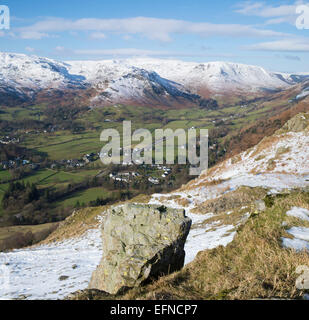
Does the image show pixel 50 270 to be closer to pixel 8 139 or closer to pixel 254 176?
pixel 254 176

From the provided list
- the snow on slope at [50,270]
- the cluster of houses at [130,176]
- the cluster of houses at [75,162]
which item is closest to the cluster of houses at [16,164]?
the cluster of houses at [75,162]

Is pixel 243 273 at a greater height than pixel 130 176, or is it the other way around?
pixel 243 273

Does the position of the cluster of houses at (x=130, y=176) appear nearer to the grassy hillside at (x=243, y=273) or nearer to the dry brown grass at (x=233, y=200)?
the dry brown grass at (x=233, y=200)

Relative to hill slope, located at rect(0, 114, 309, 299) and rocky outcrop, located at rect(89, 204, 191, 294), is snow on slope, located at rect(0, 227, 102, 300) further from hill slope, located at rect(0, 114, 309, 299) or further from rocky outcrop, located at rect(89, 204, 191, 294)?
rocky outcrop, located at rect(89, 204, 191, 294)

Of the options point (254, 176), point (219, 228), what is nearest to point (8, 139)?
point (254, 176)

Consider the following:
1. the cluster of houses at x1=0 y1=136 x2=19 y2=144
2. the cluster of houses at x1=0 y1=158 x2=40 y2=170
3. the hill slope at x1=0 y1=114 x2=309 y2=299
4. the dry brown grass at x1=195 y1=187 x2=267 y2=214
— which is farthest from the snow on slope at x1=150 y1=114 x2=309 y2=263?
the cluster of houses at x1=0 y1=136 x2=19 y2=144

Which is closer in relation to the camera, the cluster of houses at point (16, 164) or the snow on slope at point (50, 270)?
the snow on slope at point (50, 270)

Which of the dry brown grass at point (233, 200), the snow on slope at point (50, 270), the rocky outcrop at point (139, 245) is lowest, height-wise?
the snow on slope at point (50, 270)

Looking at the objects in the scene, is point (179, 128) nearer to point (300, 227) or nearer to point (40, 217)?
point (40, 217)
